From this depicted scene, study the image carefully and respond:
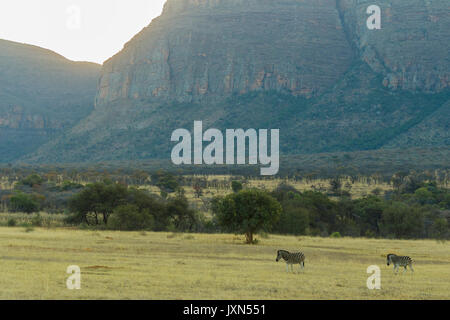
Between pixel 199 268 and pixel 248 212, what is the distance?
36.1ft

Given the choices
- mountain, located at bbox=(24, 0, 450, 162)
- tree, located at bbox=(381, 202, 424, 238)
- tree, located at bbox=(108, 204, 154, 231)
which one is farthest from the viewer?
mountain, located at bbox=(24, 0, 450, 162)

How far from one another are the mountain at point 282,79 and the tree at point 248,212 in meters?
78.8

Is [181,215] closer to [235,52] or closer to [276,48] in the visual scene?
[276,48]

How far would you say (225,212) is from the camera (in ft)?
105

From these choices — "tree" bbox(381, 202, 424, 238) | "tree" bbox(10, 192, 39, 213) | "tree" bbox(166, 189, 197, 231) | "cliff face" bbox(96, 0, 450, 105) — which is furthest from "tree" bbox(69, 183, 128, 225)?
"cliff face" bbox(96, 0, 450, 105)

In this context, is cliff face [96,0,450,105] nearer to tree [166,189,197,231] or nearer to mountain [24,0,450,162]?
mountain [24,0,450,162]

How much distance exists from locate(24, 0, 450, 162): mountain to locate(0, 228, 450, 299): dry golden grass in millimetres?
81759

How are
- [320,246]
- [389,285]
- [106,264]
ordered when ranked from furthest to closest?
[320,246] → [106,264] → [389,285]

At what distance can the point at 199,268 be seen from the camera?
68.5ft

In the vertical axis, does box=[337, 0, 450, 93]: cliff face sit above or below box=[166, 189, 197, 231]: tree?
above

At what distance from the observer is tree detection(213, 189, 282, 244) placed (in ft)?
104
